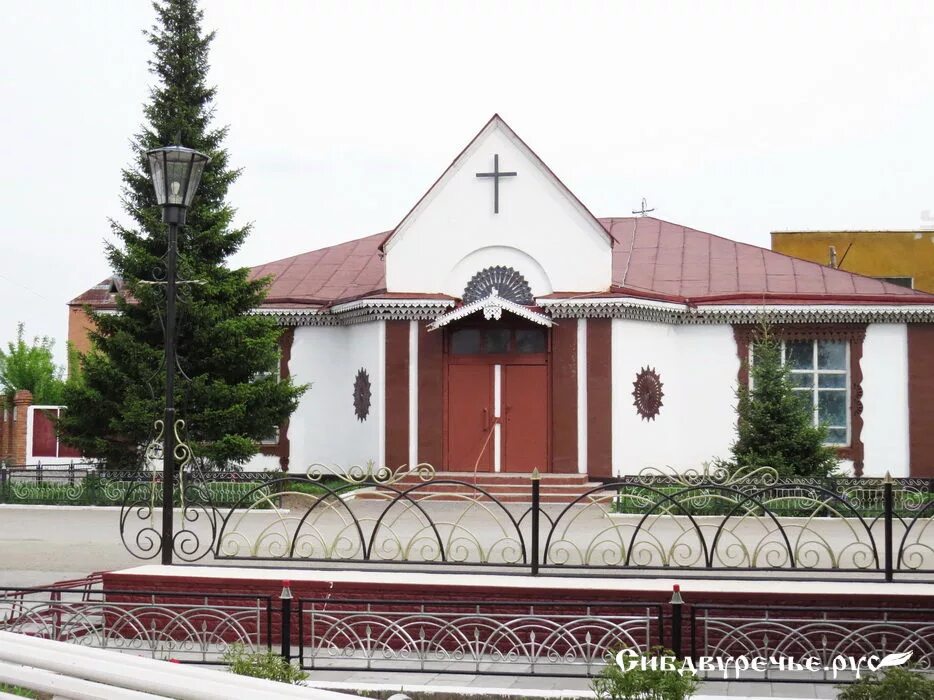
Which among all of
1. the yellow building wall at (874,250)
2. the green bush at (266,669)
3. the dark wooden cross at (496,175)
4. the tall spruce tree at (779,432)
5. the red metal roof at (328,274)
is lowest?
the green bush at (266,669)

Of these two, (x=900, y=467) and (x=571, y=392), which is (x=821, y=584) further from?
(x=900, y=467)

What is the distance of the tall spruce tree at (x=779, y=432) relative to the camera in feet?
61.6

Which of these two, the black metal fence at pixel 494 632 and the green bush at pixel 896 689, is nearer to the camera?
the green bush at pixel 896 689

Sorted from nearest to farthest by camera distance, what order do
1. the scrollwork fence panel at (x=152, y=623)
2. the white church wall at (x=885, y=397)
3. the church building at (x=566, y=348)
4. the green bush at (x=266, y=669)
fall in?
the green bush at (x=266, y=669) < the scrollwork fence panel at (x=152, y=623) < the church building at (x=566, y=348) < the white church wall at (x=885, y=397)

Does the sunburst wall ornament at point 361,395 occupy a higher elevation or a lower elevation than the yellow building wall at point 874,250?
lower

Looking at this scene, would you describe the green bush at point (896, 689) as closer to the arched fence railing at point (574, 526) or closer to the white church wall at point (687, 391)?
the arched fence railing at point (574, 526)

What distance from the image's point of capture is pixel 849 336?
21.6 meters

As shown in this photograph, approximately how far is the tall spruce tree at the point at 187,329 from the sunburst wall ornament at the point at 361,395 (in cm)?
125

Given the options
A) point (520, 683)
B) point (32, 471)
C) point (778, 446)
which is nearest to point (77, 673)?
point (520, 683)

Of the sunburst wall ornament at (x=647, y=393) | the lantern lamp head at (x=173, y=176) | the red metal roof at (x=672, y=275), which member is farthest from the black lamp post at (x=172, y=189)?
the sunburst wall ornament at (x=647, y=393)

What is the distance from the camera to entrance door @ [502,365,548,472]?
67.7 ft

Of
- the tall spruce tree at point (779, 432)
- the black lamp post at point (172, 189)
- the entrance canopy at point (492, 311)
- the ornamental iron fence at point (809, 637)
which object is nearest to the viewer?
the ornamental iron fence at point (809, 637)

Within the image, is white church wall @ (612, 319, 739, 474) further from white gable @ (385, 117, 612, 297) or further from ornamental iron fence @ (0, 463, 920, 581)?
white gable @ (385, 117, 612, 297)

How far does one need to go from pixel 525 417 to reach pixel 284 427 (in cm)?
537
